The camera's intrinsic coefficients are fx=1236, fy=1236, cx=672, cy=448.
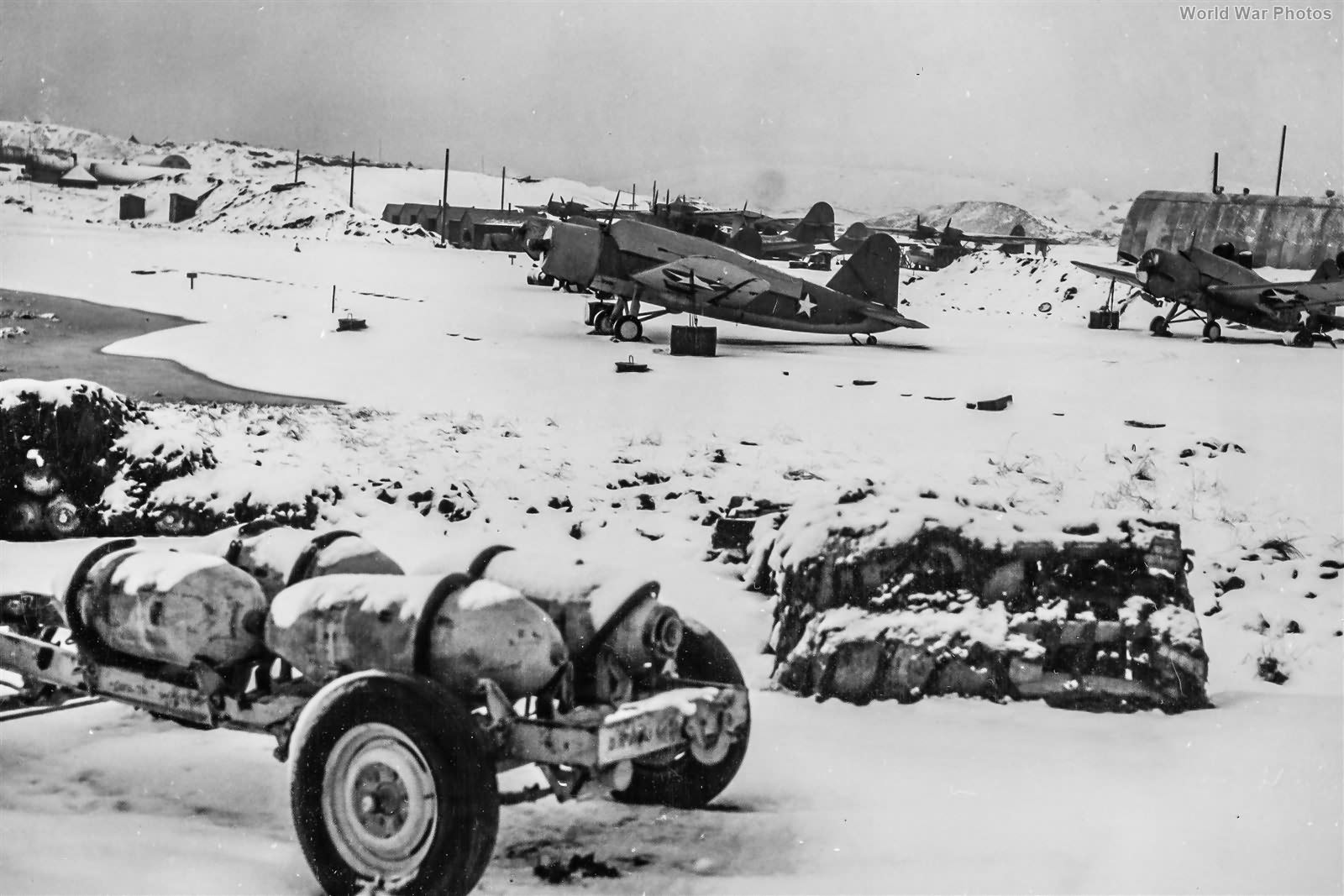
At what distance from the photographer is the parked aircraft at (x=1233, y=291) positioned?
17.2 meters

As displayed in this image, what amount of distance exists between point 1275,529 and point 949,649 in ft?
7.12

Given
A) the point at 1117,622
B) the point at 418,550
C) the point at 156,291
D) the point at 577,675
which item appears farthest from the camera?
the point at 156,291

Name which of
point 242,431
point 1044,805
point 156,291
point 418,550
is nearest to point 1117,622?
point 1044,805

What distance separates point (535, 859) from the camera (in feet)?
11.3

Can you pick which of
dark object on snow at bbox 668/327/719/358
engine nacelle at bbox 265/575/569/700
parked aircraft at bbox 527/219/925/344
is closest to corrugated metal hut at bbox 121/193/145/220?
parked aircraft at bbox 527/219/925/344

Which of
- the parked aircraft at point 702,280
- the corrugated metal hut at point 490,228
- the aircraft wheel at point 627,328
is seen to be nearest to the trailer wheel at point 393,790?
the aircraft wheel at point 627,328

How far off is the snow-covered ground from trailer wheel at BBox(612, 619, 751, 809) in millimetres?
85

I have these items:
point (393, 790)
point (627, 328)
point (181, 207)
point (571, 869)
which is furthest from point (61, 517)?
point (181, 207)

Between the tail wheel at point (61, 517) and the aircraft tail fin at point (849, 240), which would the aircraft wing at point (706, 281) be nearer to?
the tail wheel at point (61, 517)

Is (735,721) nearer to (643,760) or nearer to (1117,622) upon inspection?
(643,760)

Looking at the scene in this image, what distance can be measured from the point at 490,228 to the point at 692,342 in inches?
1323

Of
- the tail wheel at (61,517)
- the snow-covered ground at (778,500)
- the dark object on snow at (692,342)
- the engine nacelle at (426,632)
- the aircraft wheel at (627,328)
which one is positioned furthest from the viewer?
the aircraft wheel at (627,328)

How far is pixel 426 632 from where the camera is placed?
3217 mm

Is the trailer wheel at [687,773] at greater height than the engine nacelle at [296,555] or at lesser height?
lesser
